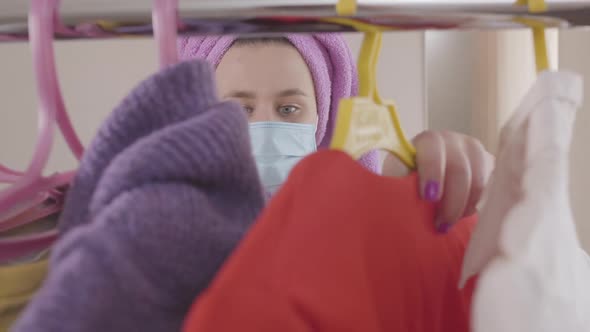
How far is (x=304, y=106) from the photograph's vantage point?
792 millimetres

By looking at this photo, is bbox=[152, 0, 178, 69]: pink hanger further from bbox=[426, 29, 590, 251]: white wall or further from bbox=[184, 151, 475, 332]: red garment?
bbox=[426, 29, 590, 251]: white wall

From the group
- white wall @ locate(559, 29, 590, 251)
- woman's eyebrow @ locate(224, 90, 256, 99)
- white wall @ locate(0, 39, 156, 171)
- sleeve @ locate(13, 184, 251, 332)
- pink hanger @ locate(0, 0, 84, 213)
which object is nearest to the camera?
sleeve @ locate(13, 184, 251, 332)

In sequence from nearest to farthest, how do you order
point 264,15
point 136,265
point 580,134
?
1. point 136,265
2. point 264,15
3. point 580,134

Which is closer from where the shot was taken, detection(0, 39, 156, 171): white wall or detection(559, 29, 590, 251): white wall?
detection(559, 29, 590, 251): white wall

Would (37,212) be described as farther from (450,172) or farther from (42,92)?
(450,172)

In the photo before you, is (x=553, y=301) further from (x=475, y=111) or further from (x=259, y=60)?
(x=475, y=111)

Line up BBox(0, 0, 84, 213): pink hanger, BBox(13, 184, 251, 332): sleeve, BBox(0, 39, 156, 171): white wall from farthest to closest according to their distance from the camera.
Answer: BBox(0, 39, 156, 171): white wall → BBox(0, 0, 84, 213): pink hanger → BBox(13, 184, 251, 332): sleeve

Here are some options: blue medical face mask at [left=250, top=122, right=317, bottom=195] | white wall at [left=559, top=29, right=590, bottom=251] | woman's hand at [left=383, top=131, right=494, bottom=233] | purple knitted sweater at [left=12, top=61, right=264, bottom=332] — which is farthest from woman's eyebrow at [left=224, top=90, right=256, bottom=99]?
white wall at [left=559, top=29, right=590, bottom=251]

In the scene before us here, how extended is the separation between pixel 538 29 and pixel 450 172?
10cm

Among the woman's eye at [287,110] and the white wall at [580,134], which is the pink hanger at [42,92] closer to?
the woman's eye at [287,110]

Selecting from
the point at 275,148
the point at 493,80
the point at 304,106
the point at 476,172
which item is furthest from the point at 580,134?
the point at 476,172

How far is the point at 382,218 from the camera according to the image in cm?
32

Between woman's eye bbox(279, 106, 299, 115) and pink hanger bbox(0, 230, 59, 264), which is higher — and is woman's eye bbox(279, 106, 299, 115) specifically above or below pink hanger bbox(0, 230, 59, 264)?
above

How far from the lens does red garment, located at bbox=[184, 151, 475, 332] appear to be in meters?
0.21
